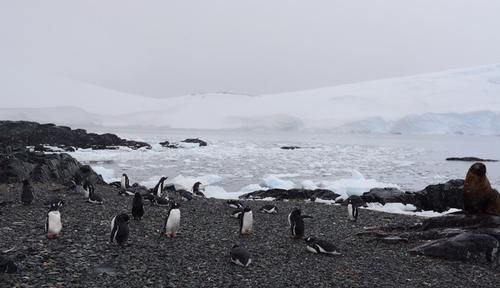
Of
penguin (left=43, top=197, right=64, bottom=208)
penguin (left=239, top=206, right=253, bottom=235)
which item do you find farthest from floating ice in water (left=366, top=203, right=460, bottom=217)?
penguin (left=43, top=197, right=64, bottom=208)

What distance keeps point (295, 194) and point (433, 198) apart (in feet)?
14.2

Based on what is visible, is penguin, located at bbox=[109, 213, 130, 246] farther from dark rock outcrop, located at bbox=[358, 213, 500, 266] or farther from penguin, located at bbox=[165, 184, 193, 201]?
penguin, located at bbox=[165, 184, 193, 201]

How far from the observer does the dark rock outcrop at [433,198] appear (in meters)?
15.3

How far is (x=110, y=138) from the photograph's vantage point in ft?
133

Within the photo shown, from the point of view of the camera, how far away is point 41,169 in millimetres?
15359

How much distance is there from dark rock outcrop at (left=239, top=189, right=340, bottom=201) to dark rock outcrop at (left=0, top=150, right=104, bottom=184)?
17.1ft

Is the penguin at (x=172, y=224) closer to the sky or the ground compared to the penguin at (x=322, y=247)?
closer to the sky

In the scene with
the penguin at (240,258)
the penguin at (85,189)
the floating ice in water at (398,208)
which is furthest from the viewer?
the floating ice in water at (398,208)

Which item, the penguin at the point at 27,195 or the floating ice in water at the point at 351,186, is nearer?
the penguin at the point at 27,195

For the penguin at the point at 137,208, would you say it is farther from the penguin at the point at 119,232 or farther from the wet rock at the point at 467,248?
the wet rock at the point at 467,248

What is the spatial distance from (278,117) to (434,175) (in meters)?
50.7

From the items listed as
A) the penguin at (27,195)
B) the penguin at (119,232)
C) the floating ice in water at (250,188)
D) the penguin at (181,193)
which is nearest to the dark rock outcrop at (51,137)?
the floating ice in water at (250,188)

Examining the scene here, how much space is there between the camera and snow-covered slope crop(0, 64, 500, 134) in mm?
64375

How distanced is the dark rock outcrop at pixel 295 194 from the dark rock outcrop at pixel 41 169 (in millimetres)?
5204
